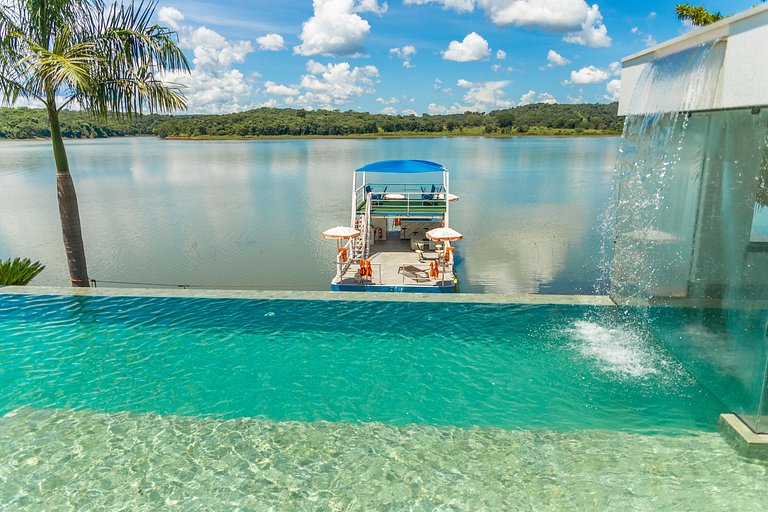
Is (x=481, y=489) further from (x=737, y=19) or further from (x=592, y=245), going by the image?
(x=592, y=245)

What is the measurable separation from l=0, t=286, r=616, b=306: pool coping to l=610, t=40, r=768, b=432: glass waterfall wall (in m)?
1.09

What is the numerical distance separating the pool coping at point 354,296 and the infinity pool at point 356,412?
248 millimetres

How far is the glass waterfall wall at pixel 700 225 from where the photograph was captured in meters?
6.03

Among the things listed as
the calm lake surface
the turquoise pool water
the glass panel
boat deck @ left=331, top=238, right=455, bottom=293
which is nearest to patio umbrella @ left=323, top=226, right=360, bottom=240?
boat deck @ left=331, top=238, right=455, bottom=293

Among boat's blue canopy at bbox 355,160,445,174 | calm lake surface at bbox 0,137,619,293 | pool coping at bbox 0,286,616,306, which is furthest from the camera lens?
calm lake surface at bbox 0,137,619,293

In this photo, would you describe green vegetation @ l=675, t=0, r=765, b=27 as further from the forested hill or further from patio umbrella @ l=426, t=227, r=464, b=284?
the forested hill

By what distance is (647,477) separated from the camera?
5.08m

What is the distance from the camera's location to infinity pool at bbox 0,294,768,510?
4.97 m

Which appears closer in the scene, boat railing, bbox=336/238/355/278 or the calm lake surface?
boat railing, bbox=336/238/355/278

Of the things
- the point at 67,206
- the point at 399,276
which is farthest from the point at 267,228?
the point at 67,206

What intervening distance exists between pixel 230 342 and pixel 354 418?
3.31 metres

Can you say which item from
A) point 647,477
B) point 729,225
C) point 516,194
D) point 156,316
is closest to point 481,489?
point 647,477

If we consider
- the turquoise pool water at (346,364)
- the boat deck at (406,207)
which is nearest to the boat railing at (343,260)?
the boat deck at (406,207)

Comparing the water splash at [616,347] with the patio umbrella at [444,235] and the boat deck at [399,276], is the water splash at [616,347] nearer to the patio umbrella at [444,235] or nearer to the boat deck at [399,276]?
the boat deck at [399,276]
